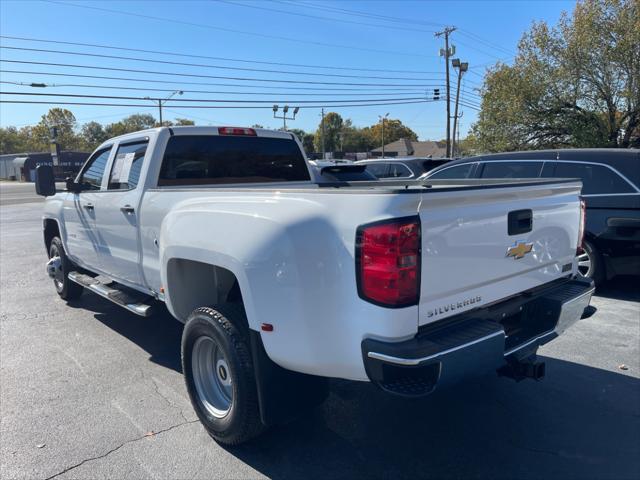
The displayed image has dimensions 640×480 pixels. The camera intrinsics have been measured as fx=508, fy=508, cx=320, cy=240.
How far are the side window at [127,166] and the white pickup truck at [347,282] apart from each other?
9.1 inches

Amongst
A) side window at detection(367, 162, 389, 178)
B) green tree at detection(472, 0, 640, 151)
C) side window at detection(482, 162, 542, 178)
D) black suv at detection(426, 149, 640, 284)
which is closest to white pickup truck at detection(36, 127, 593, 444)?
black suv at detection(426, 149, 640, 284)

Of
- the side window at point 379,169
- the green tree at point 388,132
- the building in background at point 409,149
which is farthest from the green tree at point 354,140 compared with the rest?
the side window at point 379,169

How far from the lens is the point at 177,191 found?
3742mm

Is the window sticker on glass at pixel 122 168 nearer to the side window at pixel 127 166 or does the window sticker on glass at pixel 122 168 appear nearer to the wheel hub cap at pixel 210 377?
the side window at pixel 127 166

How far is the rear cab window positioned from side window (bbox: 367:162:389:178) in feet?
27.0

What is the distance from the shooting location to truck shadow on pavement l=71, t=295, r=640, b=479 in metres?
2.99

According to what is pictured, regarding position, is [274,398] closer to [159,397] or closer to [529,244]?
[159,397]

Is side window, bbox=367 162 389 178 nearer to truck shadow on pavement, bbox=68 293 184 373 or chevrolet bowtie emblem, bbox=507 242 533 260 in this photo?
truck shadow on pavement, bbox=68 293 184 373

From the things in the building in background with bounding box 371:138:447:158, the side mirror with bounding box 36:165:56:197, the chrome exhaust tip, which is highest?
the building in background with bounding box 371:138:447:158

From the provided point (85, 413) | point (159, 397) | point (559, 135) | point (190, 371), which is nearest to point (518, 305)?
point (190, 371)

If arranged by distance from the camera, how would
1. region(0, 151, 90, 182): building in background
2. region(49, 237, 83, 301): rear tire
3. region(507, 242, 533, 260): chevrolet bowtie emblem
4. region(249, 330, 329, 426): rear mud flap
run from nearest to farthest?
region(249, 330, 329, 426): rear mud flap → region(507, 242, 533, 260): chevrolet bowtie emblem → region(49, 237, 83, 301): rear tire → region(0, 151, 90, 182): building in background

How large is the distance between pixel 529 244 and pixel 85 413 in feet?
10.8

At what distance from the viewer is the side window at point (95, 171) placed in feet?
17.4

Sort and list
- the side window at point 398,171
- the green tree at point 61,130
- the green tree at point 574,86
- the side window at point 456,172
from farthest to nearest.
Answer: the green tree at point 61,130
the green tree at point 574,86
the side window at point 398,171
the side window at point 456,172
